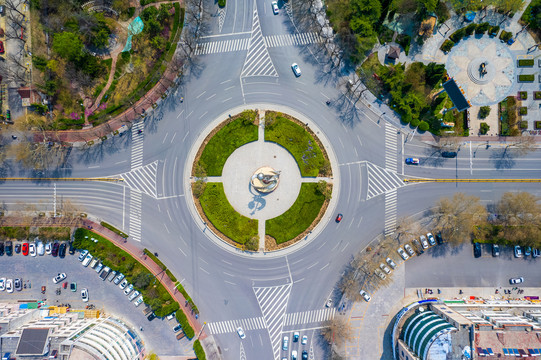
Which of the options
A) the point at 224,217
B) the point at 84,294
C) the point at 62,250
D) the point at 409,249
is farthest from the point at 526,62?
the point at 62,250

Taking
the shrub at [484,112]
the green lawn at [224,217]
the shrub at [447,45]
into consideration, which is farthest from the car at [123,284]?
the shrub at [447,45]

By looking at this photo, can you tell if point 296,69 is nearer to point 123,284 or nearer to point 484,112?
point 484,112

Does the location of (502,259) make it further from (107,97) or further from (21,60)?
(21,60)

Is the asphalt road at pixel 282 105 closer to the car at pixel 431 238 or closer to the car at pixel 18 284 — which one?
the car at pixel 431 238

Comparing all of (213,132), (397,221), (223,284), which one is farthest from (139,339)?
(397,221)

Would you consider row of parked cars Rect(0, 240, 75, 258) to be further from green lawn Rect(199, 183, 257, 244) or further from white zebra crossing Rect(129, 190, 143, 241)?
green lawn Rect(199, 183, 257, 244)

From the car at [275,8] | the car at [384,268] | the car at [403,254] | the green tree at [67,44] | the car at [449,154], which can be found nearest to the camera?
the green tree at [67,44]
